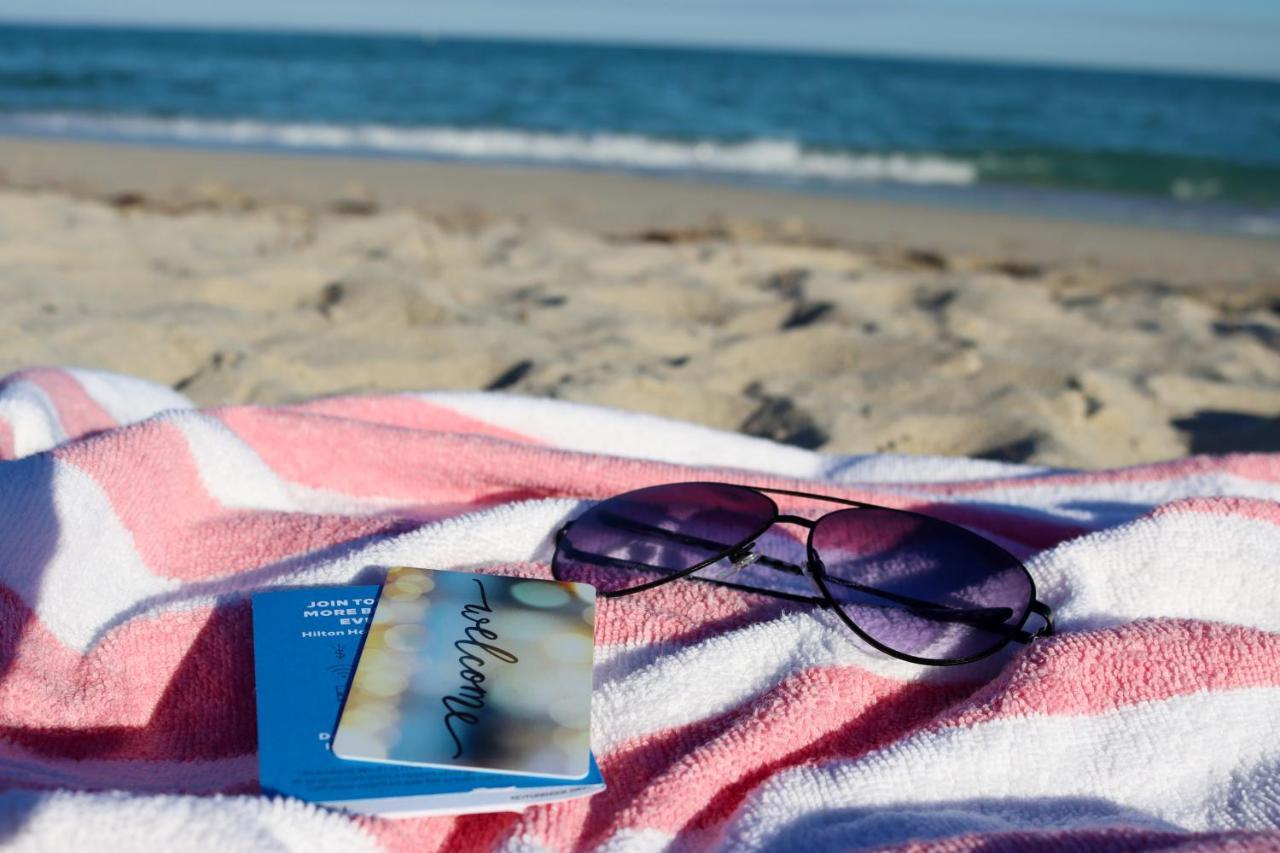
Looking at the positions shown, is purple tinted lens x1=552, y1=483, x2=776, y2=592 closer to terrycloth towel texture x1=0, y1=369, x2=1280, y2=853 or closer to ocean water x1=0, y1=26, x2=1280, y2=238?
terrycloth towel texture x1=0, y1=369, x2=1280, y2=853

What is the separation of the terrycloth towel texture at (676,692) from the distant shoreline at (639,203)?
3.37 meters

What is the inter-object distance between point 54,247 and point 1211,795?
314 centimetres

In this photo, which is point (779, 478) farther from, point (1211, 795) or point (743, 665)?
point (1211, 795)

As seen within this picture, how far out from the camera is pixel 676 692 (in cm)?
87

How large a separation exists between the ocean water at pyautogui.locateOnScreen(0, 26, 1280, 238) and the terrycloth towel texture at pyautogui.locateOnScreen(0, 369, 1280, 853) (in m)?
5.59

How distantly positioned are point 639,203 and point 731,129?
518 centimetres

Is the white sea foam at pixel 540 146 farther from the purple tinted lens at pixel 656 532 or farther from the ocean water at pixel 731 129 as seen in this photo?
the purple tinted lens at pixel 656 532

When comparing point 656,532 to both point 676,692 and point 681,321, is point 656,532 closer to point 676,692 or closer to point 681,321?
point 676,692

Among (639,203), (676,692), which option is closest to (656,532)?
(676,692)

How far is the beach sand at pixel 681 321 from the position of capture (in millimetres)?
2164

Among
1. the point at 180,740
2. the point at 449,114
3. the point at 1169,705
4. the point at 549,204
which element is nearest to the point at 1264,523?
the point at 1169,705

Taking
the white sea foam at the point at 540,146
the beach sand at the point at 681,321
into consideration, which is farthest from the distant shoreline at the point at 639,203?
the white sea foam at the point at 540,146

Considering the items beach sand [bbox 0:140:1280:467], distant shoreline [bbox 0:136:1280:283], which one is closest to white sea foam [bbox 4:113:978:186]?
distant shoreline [bbox 0:136:1280:283]

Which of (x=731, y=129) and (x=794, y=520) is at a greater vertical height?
(x=794, y=520)
